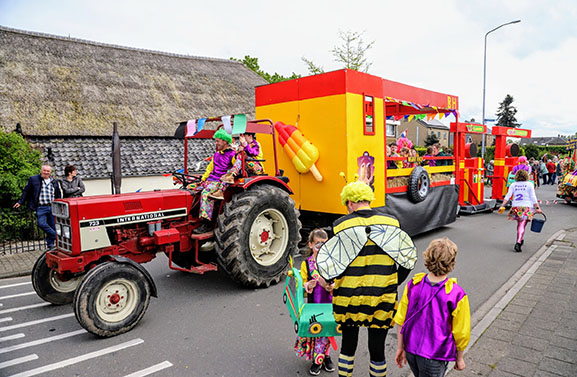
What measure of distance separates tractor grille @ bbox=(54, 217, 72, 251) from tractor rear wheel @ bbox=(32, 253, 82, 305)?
0.48 meters

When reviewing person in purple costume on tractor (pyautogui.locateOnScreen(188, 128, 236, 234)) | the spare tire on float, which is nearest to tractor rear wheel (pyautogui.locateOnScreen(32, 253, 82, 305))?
person in purple costume on tractor (pyautogui.locateOnScreen(188, 128, 236, 234))

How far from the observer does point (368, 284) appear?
2.54m

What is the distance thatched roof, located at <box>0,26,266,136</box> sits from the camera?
12.0 meters

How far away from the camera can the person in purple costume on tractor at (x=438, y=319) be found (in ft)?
7.12

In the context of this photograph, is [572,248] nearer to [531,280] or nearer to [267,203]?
[531,280]

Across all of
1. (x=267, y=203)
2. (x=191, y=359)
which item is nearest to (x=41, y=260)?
(x=191, y=359)

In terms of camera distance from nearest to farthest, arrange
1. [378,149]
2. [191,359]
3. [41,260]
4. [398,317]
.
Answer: [398,317] → [191,359] → [41,260] → [378,149]

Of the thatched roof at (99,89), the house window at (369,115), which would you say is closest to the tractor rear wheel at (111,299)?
the house window at (369,115)

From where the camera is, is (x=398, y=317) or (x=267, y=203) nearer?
(x=398, y=317)

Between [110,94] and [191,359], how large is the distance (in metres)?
12.9

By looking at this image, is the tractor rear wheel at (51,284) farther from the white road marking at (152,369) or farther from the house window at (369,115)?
the house window at (369,115)

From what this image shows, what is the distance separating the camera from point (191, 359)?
3551 millimetres

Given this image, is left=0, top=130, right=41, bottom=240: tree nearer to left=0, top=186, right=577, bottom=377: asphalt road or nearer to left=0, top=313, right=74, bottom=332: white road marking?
left=0, top=186, right=577, bottom=377: asphalt road

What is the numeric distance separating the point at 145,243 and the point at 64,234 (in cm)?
89
